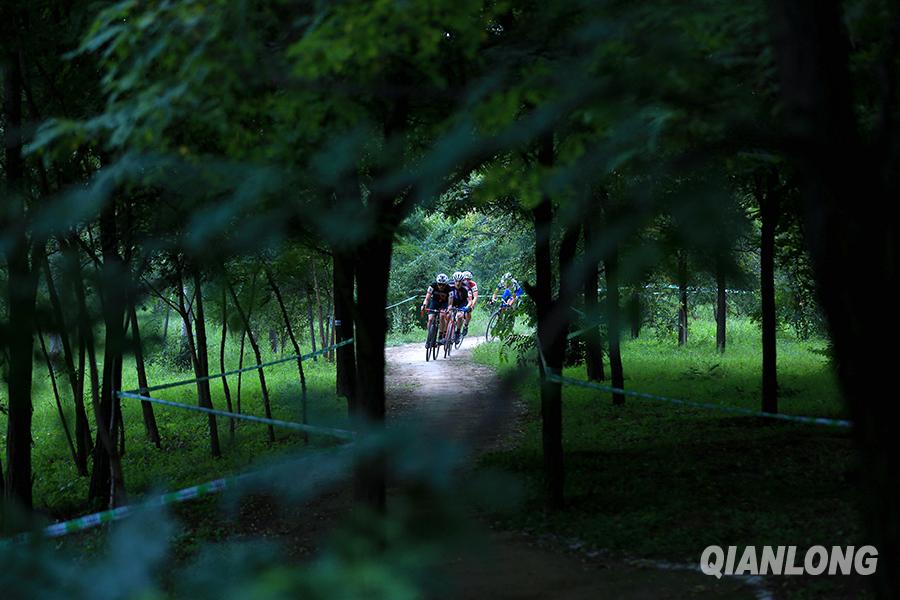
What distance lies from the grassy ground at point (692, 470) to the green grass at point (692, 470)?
0.04 ft

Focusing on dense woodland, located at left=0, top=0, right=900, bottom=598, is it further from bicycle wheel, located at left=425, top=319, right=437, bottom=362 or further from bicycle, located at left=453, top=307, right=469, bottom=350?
bicycle, located at left=453, top=307, right=469, bottom=350

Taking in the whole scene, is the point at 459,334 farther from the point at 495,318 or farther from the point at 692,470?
the point at 692,470

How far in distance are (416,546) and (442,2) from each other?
7.08 ft

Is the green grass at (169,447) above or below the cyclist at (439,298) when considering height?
below

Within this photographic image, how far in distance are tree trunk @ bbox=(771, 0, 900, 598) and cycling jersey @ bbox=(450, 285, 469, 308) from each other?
1698 cm

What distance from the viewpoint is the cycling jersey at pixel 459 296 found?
1973cm

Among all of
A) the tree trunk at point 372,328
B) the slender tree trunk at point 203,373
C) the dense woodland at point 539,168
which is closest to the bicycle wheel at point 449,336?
the slender tree trunk at point 203,373

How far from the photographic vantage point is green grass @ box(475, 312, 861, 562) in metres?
6.89

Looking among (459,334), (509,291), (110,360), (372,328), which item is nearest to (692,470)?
(372,328)

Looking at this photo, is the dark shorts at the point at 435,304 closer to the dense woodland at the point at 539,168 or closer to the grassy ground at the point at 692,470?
the grassy ground at the point at 692,470

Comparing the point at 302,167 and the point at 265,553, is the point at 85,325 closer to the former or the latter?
the point at 265,553

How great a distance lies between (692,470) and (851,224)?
22.6 feet

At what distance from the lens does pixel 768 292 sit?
434 inches

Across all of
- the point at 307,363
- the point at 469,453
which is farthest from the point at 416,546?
the point at 307,363
